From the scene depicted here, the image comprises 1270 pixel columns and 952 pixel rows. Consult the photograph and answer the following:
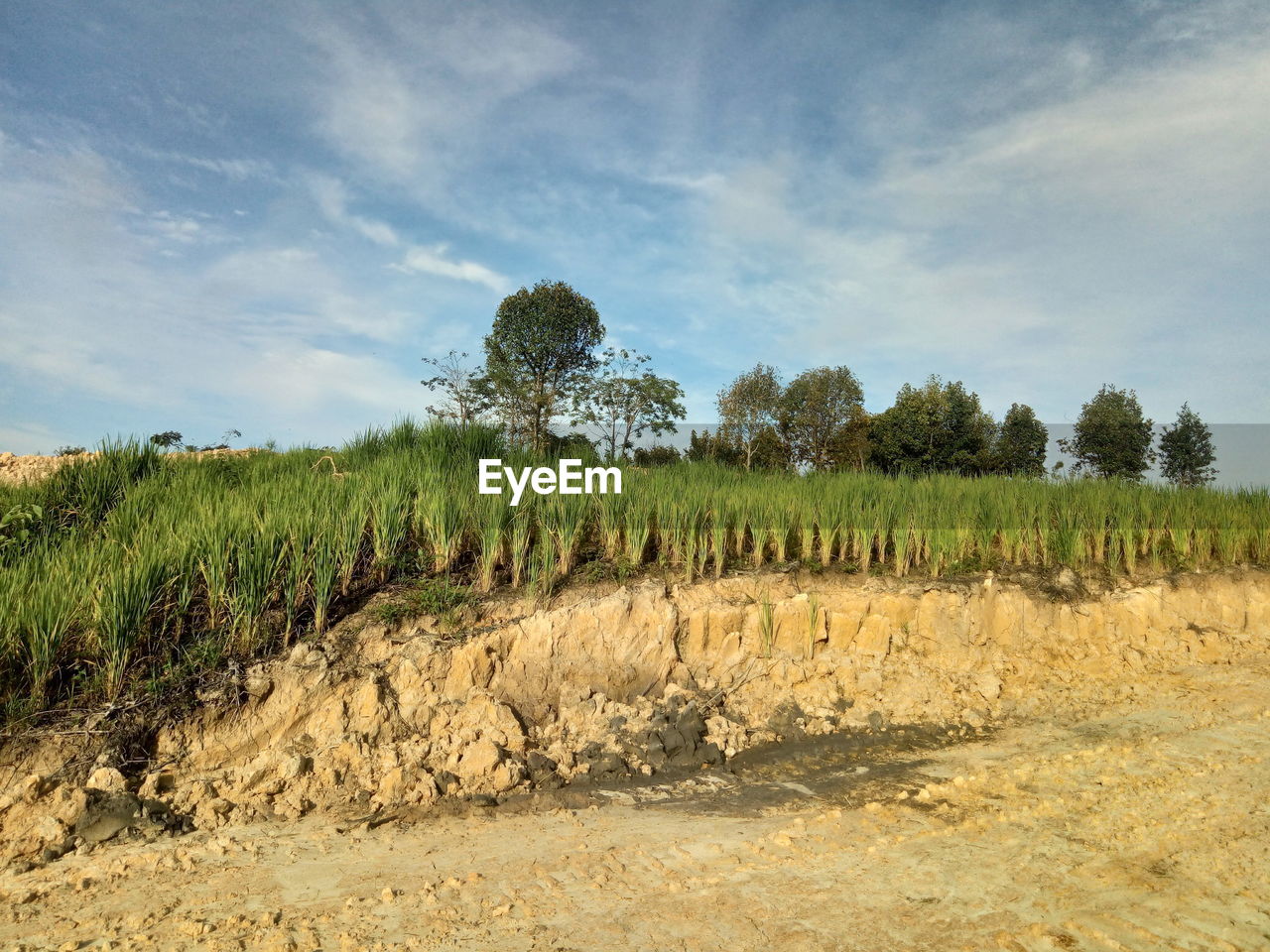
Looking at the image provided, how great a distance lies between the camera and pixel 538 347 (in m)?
27.1

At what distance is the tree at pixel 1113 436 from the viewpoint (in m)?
43.1

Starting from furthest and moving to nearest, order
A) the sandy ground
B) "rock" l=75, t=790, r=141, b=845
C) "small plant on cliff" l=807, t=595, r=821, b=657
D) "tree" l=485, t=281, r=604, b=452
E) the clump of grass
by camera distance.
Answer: "tree" l=485, t=281, r=604, b=452, "small plant on cliff" l=807, t=595, r=821, b=657, the clump of grass, "rock" l=75, t=790, r=141, b=845, the sandy ground

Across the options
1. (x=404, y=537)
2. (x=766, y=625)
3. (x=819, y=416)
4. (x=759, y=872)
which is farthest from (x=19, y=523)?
(x=819, y=416)

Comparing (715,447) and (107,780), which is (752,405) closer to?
(715,447)

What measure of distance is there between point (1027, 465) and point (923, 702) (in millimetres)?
42877

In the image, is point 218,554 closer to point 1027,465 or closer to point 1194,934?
point 1194,934

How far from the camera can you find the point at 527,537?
669cm

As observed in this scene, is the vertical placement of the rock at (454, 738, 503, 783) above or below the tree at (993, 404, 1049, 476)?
below

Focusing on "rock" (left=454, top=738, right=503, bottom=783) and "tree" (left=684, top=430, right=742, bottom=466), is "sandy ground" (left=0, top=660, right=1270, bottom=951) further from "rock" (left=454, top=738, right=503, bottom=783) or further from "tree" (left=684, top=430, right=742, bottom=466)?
"tree" (left=684, top=430, right=742, bottom=466)

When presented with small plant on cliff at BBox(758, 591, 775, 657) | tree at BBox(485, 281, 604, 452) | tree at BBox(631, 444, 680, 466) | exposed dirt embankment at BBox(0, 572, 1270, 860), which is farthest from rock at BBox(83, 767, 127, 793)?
tree at BBox(485, 281, 604, 452)

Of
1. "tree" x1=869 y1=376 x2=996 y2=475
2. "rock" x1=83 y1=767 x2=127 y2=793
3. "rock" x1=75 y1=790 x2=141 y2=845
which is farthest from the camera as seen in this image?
"tree" x1=869 y1=376 x2=996 y2=475

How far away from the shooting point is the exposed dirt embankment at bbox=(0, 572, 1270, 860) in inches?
184

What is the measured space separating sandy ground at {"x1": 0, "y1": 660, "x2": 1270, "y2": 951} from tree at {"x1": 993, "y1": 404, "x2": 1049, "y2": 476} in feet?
142

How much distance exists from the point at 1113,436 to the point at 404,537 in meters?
47.4
